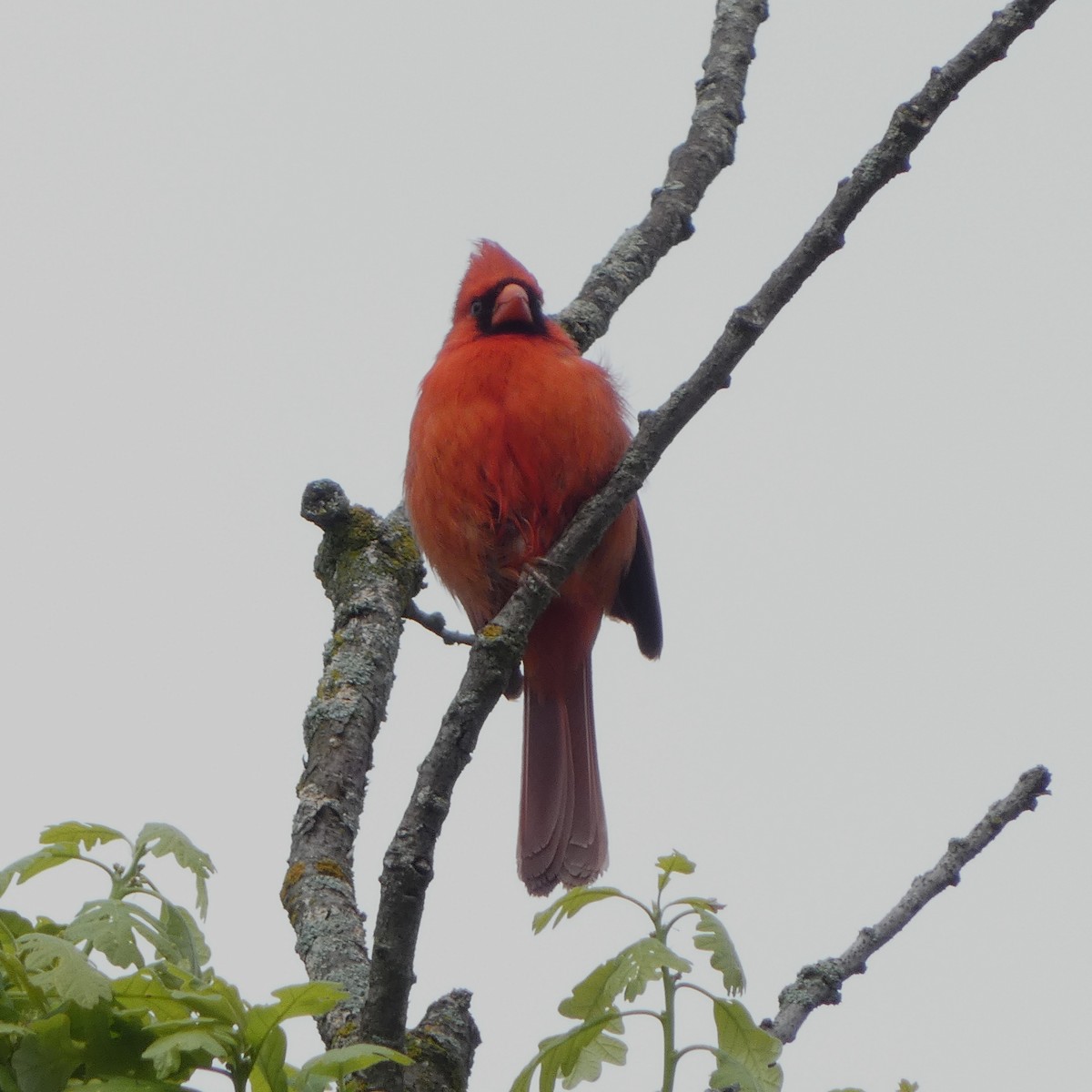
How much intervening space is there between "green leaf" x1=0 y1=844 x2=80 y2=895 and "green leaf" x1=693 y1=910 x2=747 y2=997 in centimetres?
74

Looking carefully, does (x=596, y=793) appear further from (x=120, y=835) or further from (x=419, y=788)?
(x=120, y=835)

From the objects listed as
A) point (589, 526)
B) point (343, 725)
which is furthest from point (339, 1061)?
point (343, 725)

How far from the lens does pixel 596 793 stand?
181 inches

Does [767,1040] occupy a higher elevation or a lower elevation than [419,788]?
lower

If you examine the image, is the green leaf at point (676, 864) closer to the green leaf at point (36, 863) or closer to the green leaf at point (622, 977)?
the green leaf at point (622, 977)

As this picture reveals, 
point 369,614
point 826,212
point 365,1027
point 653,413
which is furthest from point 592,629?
point 365,1027

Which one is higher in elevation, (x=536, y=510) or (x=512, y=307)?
(x=512, y=307)

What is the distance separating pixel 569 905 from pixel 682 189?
3.07 m

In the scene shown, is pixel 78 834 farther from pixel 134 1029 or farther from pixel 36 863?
pixel 134 1029

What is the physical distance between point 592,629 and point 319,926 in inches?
85.3

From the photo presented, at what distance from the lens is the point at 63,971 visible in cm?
145

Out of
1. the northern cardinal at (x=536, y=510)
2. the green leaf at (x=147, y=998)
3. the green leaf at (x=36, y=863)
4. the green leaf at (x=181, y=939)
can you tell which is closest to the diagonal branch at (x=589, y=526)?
the green leaf at (x=181, y=939)

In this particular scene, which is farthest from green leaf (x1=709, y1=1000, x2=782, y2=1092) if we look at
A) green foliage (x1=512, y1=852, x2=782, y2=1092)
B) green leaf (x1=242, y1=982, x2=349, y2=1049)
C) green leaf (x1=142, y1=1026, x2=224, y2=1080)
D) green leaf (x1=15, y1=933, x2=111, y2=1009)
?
green leaf (x1=15, y1=933, x2=111, y2=1009)

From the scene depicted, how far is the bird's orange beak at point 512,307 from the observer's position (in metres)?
4.71
